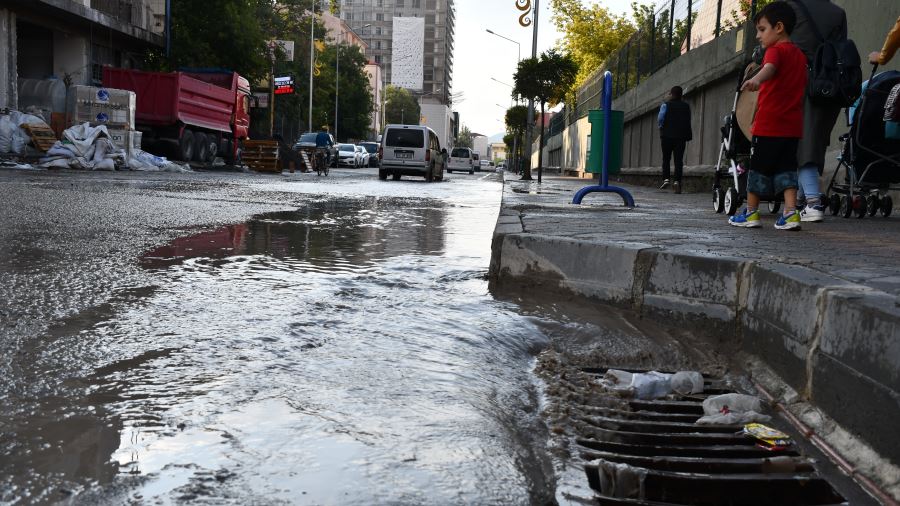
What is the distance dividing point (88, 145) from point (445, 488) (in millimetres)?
21308

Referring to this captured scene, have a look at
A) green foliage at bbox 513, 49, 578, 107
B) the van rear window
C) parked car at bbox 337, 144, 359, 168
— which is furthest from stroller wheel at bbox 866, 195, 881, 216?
parked car at bbox 337, 144, 359, 168

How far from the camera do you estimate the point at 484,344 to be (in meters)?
3.31

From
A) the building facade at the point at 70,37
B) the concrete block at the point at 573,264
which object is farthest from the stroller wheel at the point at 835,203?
the building facade at the point at 70,37

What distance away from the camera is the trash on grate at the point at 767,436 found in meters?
2.35

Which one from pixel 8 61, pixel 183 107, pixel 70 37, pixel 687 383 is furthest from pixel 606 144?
pixel 70 37

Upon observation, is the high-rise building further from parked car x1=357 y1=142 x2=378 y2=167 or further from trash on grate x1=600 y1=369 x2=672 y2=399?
trash on grate x1=600 y1=369 x2=672 y2=399

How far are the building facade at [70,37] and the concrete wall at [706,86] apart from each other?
17.7 meters

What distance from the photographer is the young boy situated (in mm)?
5871

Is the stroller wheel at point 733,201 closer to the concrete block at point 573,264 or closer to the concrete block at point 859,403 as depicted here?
the concrete block at point 573,264

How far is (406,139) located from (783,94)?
19275 mm

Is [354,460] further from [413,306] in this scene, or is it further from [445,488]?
[413,306]

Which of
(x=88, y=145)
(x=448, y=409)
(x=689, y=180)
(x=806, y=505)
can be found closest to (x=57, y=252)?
(x=448, y=409)

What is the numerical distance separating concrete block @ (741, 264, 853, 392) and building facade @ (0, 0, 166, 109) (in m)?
27.1

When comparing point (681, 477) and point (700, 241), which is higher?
point (700, 241)
